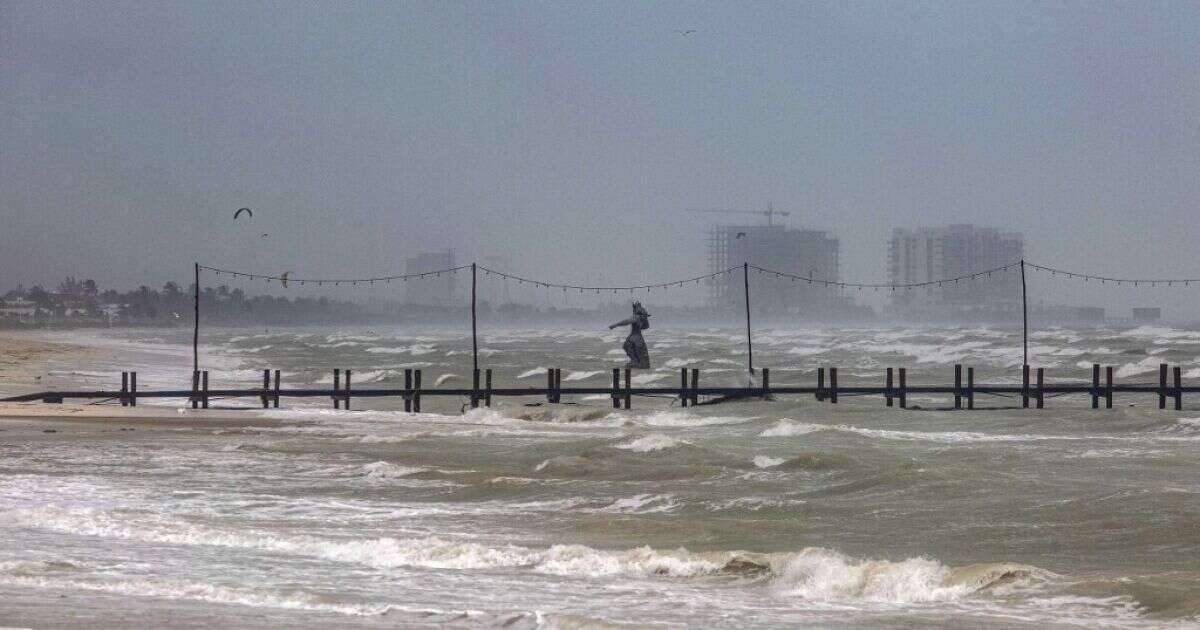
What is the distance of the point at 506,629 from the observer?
9.71 metres

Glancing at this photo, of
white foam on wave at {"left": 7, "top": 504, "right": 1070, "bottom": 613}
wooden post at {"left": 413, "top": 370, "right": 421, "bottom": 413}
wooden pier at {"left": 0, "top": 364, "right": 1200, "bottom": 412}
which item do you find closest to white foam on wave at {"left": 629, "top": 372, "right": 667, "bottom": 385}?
wooden pier at {"left": 0, "top": 364, "right": 1200, "bottom": 412}

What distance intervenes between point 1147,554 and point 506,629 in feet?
25.0

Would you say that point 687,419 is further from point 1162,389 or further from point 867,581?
point 867,581

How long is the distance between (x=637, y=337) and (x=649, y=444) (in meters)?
26.2

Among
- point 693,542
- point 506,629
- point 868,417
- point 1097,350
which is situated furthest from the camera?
point 1097,350

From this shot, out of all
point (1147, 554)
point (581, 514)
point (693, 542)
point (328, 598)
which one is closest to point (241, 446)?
point (581, 514)

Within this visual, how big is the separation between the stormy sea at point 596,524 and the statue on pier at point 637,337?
638 inches

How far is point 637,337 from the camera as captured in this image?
51.1 meters

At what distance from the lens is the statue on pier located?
49.4m

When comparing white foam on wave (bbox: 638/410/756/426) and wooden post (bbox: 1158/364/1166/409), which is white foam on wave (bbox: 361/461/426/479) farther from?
wooden post (bbox: 1158/364/1166/409)

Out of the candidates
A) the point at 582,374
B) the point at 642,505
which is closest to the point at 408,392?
the point at 642,505

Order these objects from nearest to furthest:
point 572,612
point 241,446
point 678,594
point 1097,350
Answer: point 572,612 → point 678,594 → point 241,446 → point 1097,350

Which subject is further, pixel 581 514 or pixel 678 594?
pixel 581 514

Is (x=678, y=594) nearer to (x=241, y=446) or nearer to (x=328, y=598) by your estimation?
(x=328, y=598)
